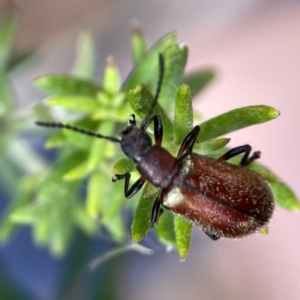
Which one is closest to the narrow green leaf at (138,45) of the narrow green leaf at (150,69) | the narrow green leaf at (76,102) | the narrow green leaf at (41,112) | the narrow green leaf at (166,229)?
the narrow green leaf at (150,69)

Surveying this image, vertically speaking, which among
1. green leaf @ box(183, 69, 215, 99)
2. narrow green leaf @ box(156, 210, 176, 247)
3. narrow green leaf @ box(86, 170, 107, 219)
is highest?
green leaf @ box(183, 69, 215, 99)

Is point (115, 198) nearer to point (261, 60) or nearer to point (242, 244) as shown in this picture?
point (242, 244)

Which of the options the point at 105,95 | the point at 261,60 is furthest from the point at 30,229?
the point at 261,60

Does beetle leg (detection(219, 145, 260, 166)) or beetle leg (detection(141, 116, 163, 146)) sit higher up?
beetle leg (detection(219, 145, 260, 166))

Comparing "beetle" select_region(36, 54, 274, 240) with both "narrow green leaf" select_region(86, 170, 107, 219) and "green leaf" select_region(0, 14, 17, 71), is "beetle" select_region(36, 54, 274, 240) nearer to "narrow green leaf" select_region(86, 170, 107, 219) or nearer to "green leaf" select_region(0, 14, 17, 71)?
"narrow green leaf" select_region(86, 170, 107, 219)

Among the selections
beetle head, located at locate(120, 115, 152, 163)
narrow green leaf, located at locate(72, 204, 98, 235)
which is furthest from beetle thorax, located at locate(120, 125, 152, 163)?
narrow green leaf, located at locate(72, 204, 98, 235)

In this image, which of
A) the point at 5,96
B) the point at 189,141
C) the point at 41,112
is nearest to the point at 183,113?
the point at 189,141
